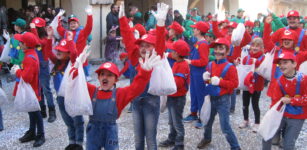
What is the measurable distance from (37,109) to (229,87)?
2.58 meters

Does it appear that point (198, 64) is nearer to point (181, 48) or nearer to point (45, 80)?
point (181, 48)

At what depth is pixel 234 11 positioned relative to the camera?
20734 mm

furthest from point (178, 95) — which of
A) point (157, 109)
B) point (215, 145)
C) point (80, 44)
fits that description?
point (80, 44)

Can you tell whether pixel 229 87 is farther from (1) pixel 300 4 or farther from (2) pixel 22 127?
(1) pixel 300 4

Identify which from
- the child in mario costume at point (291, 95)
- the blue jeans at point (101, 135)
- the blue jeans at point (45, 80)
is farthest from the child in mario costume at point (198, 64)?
the blue jeans at point (45, 80)

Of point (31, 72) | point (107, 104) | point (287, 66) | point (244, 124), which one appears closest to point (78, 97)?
point (107, 104)

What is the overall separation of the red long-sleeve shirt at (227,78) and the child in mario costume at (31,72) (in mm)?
2397

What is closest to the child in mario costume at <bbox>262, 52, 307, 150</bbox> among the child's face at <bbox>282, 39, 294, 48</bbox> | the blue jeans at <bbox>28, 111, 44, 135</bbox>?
the child's face at <bbox>282, 39, 294, 48</bbox>

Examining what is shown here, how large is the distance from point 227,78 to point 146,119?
1.21 meters

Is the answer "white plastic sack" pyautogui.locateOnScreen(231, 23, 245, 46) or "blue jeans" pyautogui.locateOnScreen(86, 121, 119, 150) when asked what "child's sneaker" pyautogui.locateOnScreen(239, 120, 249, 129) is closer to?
"white plastic sack" pyautogui.locateOnScreen(231, 23, 245, 46)

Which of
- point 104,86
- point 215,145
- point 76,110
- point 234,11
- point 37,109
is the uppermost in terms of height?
point 234,11

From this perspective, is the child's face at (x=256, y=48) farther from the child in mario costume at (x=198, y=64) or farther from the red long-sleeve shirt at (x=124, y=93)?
the red long-sleeve shirt at (x=124, y=93)

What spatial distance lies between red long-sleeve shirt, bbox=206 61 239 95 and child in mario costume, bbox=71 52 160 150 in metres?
1.41

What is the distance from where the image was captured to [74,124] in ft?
12.9
